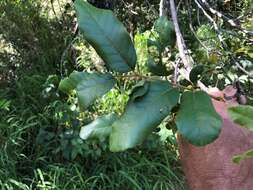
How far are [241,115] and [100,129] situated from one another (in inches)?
9.0

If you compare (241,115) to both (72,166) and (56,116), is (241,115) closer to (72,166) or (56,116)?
(72,166)

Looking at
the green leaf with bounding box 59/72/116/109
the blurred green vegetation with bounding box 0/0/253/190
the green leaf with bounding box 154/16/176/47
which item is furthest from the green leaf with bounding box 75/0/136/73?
the blurred green vegetation with bounding box 0/0/253/190

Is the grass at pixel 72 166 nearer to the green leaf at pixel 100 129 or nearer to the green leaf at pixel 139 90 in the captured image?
the green leaf at pixel 100 129

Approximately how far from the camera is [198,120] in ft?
1.82

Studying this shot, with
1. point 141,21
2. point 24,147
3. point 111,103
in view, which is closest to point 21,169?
point 24,147

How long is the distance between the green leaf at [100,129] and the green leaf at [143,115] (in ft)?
0.36

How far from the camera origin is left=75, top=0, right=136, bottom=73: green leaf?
62cm

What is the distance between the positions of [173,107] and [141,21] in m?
3.23

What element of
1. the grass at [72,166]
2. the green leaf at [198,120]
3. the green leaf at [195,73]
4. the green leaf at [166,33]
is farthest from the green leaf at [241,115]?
the grass at [72,166]

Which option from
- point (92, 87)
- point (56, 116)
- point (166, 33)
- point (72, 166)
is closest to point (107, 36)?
point (92, 87)

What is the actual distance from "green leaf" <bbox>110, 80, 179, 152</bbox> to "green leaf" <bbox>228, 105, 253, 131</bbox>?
82 mm

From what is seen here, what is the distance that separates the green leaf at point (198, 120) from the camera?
541 mm

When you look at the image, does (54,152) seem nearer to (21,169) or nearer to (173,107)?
(21,169)

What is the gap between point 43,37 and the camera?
357cm
